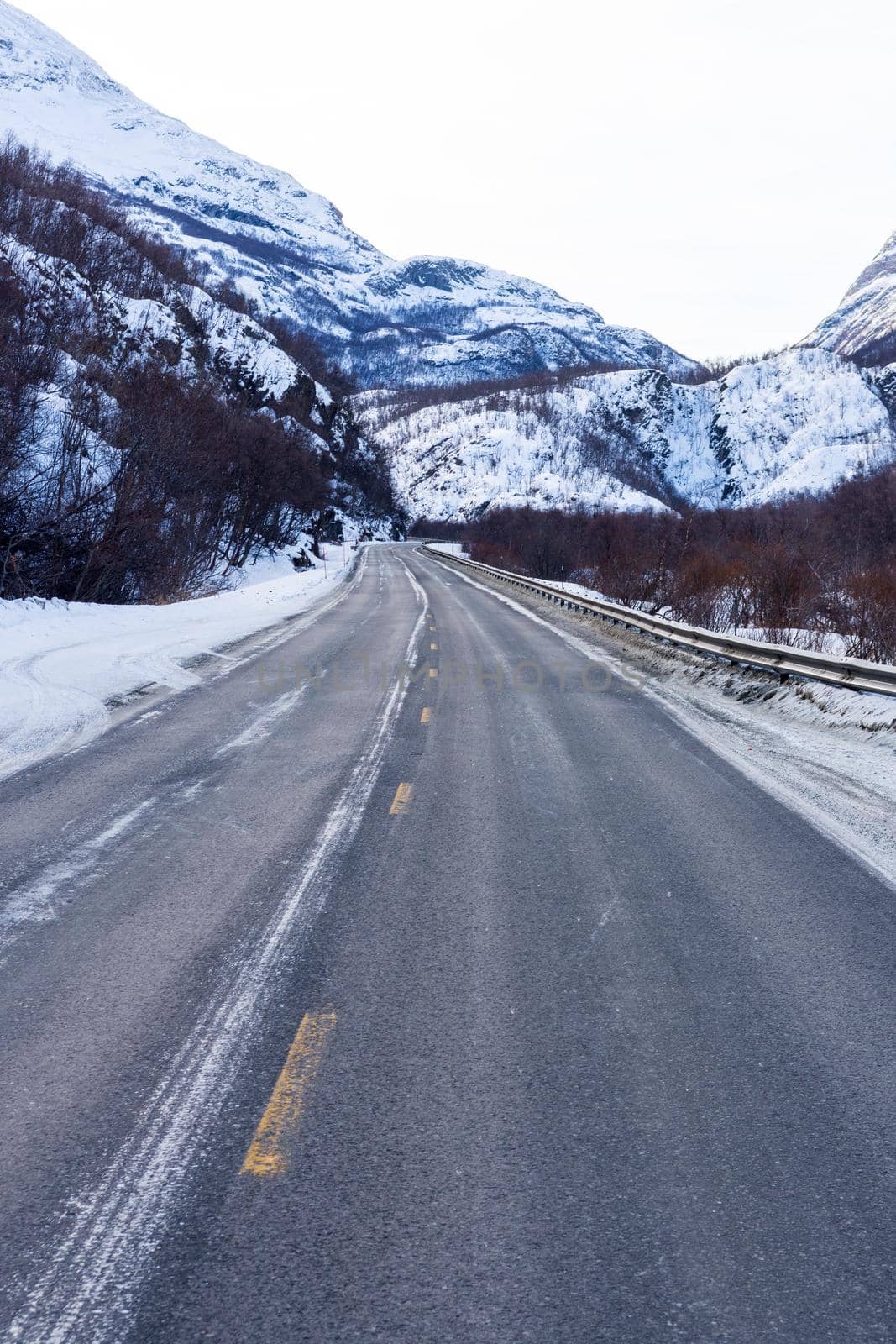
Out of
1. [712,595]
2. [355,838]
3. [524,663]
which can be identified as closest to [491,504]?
[712,595]

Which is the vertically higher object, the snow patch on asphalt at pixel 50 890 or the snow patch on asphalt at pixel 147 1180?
the snow patch on asphalt at pixel 147 1180

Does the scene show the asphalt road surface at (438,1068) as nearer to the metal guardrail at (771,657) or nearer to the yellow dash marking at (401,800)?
the yellow dash marking at (401,800)

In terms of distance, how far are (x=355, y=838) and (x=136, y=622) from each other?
15.3 metres

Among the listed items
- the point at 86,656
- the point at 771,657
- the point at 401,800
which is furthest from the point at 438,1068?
the point at 86,656

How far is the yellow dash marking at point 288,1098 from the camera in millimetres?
2768

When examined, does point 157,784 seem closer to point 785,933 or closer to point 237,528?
point 785,933

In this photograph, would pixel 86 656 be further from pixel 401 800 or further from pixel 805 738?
pixel 805 738

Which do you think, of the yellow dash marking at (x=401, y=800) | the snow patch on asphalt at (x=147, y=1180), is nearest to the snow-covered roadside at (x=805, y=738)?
the yellow dash marking at (x=401, y=800)

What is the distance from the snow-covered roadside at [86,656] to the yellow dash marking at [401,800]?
3.48 metres

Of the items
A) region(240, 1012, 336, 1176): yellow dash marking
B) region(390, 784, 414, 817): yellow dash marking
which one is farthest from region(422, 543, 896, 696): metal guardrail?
region(240, 1012, 336, 1176): yellow dash marking

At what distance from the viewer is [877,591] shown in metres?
21.5

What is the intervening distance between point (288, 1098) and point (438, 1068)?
591 millimetres

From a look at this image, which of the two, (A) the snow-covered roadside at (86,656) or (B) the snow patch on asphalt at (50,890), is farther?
(A) the snow-covered roadside at (86,656)

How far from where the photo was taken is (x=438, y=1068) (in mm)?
3330
